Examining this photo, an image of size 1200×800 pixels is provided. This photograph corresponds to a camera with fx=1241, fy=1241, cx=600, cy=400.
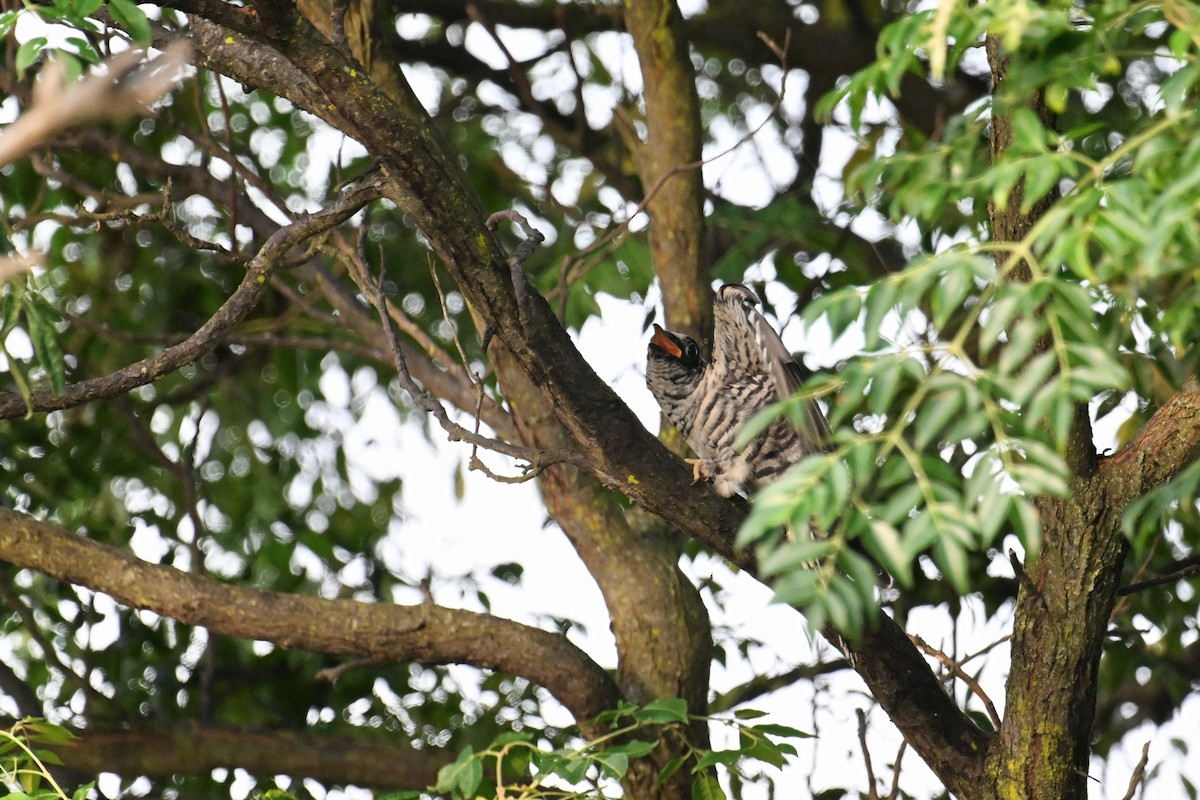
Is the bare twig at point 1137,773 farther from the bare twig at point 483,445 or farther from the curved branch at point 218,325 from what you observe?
the curved branch at point 218,325

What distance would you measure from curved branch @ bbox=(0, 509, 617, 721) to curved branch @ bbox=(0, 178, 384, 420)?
0.58 metres

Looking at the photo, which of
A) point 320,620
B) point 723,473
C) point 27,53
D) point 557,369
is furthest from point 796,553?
point 723,473

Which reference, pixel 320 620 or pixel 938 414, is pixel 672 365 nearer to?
pixel 320 620

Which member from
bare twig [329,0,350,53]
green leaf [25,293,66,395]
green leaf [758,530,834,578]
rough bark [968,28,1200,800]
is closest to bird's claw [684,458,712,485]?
rough bark [968,28,1200,800]

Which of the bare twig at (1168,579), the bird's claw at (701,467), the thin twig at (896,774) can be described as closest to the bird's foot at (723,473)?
the bird's claw at (701,467)

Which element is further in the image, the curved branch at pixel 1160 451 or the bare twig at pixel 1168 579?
the bare twig at pixel 1168 579

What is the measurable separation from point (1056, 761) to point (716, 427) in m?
1.36

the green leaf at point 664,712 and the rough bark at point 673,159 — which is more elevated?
the rough bark at point 673,159

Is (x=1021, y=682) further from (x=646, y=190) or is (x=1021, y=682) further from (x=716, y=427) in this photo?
(x=646, y=190)

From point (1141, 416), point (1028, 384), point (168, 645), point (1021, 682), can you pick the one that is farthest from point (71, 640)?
point (1028, 384)

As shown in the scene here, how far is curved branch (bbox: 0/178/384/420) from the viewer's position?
2.23 meters

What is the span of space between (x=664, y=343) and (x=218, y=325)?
1.67 m

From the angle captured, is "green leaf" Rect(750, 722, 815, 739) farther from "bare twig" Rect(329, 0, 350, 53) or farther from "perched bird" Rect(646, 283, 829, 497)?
"bare twig" Rect(329, 0, 350, 53)

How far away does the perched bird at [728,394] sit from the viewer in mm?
3178
